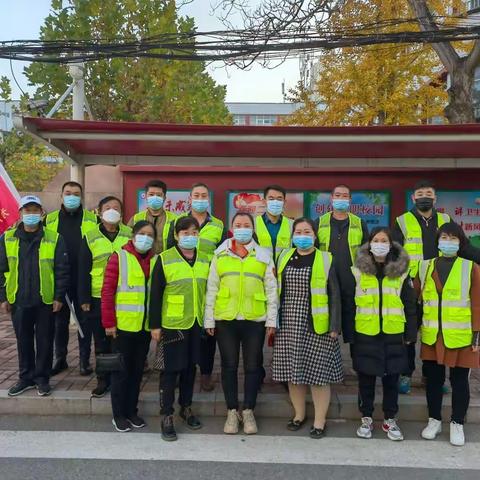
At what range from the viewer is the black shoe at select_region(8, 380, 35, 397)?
4.47 metres

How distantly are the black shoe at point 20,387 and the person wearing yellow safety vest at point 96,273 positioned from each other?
2.08 feet

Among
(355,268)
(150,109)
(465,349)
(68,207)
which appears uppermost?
(150,109)

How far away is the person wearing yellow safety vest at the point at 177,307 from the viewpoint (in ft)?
12.8

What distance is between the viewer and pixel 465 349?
12.5 feet

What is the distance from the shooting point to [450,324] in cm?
383

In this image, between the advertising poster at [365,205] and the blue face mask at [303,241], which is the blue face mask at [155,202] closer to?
the blue face mask at [303,241]

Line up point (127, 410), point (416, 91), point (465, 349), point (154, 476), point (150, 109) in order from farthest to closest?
point (416, 91) → point (150, 109) → point (127, 410) → point (465, 349) → point (154, 476)

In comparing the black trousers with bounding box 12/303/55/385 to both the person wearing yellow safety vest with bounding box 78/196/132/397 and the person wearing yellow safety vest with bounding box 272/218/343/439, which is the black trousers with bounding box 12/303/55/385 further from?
A: the person wearing yellow safety vest with bounding box 272/218/343/439

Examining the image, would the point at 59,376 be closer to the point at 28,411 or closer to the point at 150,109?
the point at 28,411

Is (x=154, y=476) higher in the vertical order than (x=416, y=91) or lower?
lower

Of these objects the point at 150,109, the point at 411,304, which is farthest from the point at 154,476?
the point at 150,109

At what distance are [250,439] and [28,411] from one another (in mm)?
2034

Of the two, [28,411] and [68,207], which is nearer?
[28,411]

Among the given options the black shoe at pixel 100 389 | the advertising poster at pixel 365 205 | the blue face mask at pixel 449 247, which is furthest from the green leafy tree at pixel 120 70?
the blue face mask at pixel 449 247
